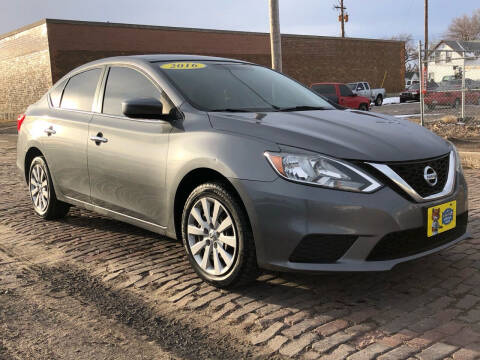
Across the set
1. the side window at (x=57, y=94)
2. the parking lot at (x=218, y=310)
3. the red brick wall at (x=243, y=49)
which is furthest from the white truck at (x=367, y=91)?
the parking lot at (x=218, y=310)

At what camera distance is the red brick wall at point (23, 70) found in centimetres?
2753

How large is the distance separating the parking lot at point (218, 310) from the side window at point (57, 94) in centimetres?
166

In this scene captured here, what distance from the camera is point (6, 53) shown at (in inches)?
1235

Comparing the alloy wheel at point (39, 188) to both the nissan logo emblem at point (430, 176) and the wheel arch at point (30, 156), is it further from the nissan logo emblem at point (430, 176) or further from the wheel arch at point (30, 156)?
the nissan logo emblem at point (430, 176)

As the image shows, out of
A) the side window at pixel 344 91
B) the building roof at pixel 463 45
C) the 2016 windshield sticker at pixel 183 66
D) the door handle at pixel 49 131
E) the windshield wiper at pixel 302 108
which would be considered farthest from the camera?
the side window at pixel 344 91

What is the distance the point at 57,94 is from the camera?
5.54 metres

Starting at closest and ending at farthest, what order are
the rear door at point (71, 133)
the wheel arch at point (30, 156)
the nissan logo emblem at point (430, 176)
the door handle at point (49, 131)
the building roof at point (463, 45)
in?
the nissan logo emblem at point (430, 176)
the rear door at point (71, 133)
the door handle at point (49, 131)
the wheel arch at point (30, 156)
the building roof at point (463, 45)

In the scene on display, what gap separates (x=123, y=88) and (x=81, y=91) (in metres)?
0.78

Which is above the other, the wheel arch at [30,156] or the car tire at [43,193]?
the wheel arch at [30,156]

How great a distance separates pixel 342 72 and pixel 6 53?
2414cm

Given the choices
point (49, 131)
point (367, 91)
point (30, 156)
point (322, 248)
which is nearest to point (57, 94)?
point (49, 131)

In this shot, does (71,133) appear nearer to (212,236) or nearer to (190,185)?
(190,185)

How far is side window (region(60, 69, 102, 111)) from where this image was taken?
4941 millimetres

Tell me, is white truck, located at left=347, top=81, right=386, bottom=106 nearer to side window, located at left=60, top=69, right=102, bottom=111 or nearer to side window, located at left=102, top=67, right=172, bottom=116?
side window, located at left=60, top=69, right=102, bottom=111
